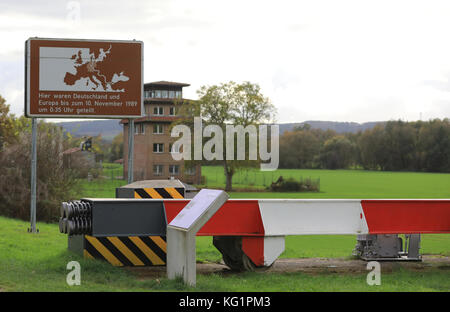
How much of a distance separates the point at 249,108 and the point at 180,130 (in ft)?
30.5

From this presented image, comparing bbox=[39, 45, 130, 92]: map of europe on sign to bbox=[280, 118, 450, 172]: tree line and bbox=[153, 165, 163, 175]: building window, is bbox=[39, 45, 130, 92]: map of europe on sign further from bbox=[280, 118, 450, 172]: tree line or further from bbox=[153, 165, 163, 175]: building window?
bbox=[280, 118, 450, 172]: tree line

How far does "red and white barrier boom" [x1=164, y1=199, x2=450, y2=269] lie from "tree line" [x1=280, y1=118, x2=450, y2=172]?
98.2m

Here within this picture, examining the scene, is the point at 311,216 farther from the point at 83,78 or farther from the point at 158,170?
the point at 158,170

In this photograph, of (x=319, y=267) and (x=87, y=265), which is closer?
(x=87, y=265)

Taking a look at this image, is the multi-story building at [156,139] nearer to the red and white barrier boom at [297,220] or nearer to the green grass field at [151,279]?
the green grass field at [151,279]

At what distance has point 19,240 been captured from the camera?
15.0 metres

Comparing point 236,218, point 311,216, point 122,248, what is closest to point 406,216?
point 311,216

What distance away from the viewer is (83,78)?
62.4 ft

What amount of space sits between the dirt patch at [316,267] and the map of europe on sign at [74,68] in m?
8.44

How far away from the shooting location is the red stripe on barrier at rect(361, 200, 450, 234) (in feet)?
36.9

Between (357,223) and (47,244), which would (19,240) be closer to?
(47,244)

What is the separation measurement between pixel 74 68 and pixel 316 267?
1031 centimetres

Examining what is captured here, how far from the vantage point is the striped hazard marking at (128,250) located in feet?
37.6
